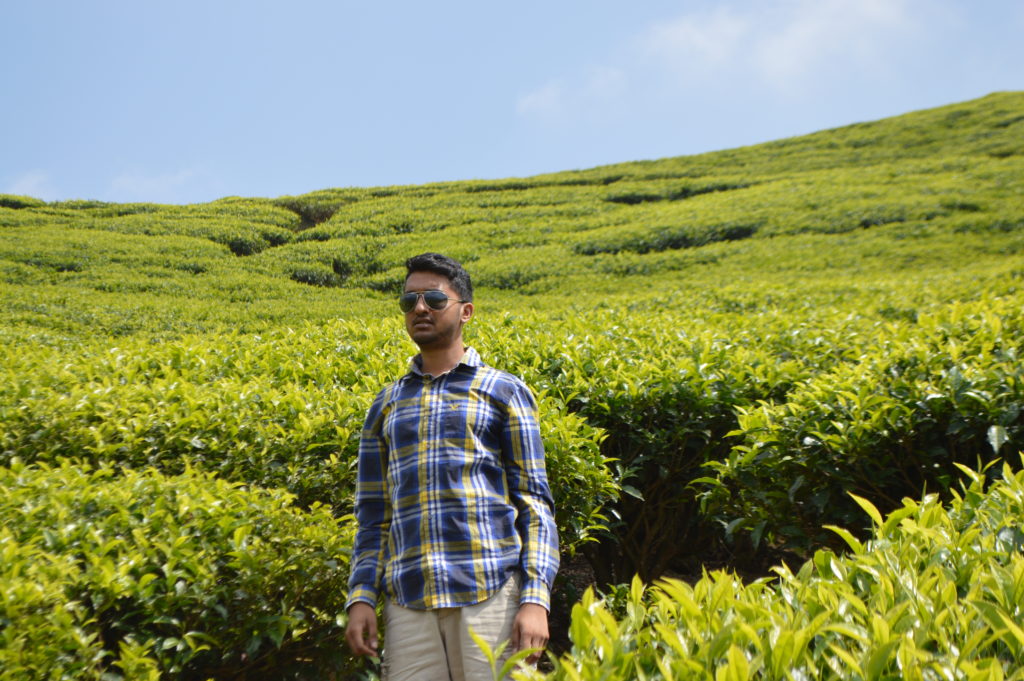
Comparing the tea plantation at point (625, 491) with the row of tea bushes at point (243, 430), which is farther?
the row of tea bushes at point (243, 430)

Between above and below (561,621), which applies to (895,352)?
above

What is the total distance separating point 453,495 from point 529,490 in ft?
0.91

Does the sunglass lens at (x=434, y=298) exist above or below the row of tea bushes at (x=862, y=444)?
above

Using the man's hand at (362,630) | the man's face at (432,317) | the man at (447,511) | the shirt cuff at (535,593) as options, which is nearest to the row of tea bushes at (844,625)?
the shirt cuff at (535,593)

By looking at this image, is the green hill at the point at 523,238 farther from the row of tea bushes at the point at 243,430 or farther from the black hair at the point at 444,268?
the black hair at the point at 444,268

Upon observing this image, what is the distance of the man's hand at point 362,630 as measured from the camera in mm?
2238

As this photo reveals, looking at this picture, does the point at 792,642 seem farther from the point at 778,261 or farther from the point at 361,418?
the point at 778,261

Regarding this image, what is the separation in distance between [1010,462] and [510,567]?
9.65 ft

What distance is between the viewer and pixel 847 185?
24422 millimetres

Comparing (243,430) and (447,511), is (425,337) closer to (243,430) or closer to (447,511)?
(447,511)

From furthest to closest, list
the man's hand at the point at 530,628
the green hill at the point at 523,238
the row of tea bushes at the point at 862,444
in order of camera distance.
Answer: the green hill at the point at 523,238
the row of tea bushes at the point at 862,444
the man's hand at the point at 530,628

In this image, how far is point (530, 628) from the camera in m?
2.09

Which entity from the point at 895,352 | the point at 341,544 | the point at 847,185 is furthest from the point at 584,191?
the point at 341,544

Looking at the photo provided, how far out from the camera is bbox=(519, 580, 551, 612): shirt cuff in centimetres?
212
